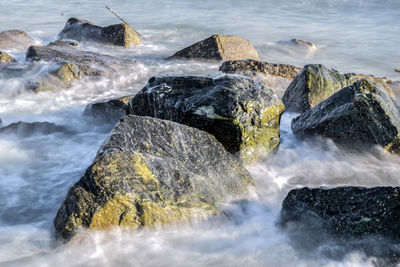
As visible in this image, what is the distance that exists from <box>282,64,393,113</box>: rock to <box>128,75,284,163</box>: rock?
1.61 m

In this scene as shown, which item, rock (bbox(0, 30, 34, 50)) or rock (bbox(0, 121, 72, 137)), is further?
rock (bbox(0, 30, 34, 50))

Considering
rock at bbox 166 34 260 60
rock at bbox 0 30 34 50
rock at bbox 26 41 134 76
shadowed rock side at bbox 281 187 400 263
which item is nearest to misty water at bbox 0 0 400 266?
shadowed rock side at bbox 281 187 400 263

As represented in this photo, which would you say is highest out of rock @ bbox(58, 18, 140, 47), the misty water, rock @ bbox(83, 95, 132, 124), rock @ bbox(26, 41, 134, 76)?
rock @ bbox(58, 18, 140, 47)

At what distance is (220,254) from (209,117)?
1.67 metres

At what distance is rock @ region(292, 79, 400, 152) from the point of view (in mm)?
4891

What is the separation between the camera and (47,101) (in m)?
7.65

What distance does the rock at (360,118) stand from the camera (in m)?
4.89

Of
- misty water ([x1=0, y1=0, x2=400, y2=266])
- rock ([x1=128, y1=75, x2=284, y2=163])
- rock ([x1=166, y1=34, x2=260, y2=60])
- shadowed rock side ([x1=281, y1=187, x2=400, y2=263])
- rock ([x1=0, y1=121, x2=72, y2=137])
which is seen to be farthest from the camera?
rock ([x1=166, y1=34, x2=260, y2=60])

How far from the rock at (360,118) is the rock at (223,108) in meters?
0.80

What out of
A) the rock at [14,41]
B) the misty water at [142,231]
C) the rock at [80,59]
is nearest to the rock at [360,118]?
the misty water at [142,231]

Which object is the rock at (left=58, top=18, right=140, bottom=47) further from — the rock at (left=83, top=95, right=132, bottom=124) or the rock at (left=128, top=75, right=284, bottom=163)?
the rock at (left=128, top=75, right=284, bottom=163)

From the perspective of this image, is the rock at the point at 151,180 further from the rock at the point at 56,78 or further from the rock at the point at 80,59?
the rock at the point at 80,59

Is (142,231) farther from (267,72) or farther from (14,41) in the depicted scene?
(14,41)

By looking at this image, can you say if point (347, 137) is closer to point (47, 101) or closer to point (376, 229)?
point (376, 229)
